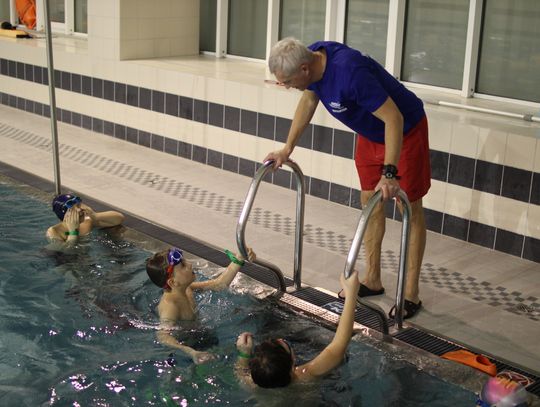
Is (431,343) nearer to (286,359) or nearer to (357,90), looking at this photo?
(286,359)

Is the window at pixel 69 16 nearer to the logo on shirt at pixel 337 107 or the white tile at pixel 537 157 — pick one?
the white tile at pixel 537 157

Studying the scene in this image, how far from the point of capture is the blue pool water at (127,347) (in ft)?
12.0

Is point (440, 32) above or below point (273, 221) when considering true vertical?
above

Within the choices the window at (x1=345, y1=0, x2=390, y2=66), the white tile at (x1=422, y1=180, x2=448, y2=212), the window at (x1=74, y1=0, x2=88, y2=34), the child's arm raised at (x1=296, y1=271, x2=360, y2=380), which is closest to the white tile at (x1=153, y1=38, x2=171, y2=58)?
the window at (x1=345, y1=0, x2=390, y2=66)

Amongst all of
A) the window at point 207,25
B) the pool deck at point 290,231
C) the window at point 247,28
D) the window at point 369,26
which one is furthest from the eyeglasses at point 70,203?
the window at point 207,25

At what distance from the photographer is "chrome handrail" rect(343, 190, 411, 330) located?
3504mm

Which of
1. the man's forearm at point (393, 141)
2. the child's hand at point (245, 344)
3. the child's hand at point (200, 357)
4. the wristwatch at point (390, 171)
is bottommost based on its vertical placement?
the child's hand at point (200, 357)

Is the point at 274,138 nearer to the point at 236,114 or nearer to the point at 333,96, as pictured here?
the point at 236,114

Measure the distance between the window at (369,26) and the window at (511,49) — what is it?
1040 millimetres

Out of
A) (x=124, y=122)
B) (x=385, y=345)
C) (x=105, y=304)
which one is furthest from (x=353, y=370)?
(x=124, y=122)

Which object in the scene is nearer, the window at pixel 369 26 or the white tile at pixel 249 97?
the white tile at pixel 249 97

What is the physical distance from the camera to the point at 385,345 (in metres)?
4.02

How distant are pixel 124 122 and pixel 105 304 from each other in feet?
14.4

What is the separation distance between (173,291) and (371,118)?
1.33 metres
